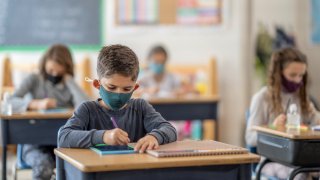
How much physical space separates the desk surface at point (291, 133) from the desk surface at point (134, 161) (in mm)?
926

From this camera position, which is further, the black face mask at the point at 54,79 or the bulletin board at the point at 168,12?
the bulletin board at the point at 168,12

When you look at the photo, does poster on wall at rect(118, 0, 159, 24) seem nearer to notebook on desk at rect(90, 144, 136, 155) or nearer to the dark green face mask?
the dark green face mask

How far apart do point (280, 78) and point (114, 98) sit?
5.83ft

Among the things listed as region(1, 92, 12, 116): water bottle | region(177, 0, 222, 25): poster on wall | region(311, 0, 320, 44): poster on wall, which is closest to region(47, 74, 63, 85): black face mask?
region(1, 92, 12, 116): water bottle

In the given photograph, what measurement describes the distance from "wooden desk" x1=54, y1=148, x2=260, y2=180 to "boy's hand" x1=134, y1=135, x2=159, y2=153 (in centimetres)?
8

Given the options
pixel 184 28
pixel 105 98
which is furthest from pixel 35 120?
pixel 184 28

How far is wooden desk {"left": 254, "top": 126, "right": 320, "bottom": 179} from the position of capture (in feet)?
10.8

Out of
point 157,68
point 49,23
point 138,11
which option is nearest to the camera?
point 157,68

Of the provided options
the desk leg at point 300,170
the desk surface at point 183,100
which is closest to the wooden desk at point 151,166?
the desk leg at point 300,170

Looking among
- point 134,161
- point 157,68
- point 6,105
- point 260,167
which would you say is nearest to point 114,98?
point 134,161

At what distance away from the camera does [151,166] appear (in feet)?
7.32

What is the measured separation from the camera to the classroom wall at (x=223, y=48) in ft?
23.9

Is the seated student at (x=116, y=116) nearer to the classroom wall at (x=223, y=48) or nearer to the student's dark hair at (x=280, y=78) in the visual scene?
the student's dark hair at (x=280, y=78)

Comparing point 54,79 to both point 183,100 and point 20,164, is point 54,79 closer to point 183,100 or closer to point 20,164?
point 20,164
